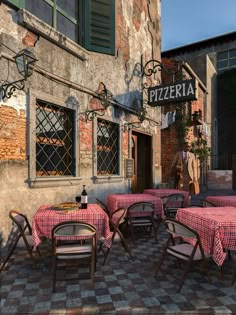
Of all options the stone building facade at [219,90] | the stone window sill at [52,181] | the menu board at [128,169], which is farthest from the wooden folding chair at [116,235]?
the stone building facade at [219,90]

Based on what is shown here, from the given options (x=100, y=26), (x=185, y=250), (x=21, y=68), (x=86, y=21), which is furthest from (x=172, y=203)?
(x=86, y=21)

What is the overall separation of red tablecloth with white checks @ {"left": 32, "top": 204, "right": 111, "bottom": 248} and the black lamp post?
2.22m

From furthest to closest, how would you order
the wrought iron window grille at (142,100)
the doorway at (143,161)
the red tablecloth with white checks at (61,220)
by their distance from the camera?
the doorway at (143,161), the wrought iron window grille at (142,100), the red tablecloth with white checks at (61,220)

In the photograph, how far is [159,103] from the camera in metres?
7.44

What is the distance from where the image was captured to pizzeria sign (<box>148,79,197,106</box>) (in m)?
6.61

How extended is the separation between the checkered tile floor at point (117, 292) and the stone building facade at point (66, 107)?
1476mm

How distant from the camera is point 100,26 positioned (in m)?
6.93

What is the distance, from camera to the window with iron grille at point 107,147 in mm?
7203

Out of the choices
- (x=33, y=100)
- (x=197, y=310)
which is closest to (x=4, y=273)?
(x=197, y=310)

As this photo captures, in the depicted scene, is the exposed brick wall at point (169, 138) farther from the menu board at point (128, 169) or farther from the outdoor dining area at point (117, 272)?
the outdoor dining area at point (117, 272)

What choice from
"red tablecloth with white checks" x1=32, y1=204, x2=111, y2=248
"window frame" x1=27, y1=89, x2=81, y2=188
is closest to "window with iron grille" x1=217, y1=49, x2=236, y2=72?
"window frame" x1=27, y1=89, x2=81, y2=188

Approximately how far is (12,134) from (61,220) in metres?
2.01

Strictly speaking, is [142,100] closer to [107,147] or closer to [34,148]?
[107,147]

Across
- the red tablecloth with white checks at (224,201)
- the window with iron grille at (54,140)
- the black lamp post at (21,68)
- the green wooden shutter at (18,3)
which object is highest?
the green wooden shutter at (18,3)
